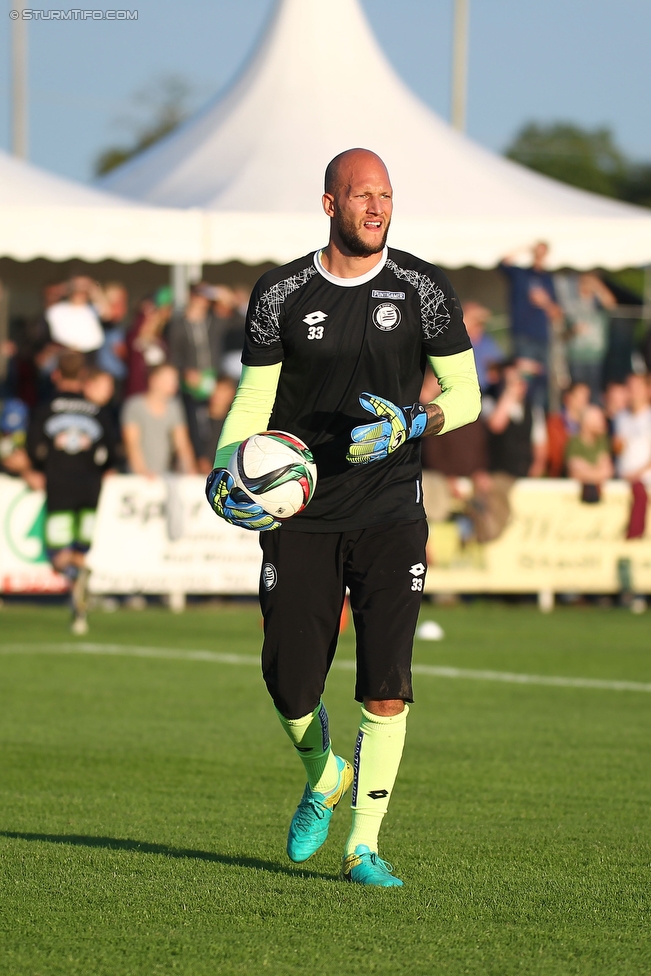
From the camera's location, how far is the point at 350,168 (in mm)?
5383

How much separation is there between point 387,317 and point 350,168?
1.72 feet

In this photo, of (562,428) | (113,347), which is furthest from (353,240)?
(562,428)

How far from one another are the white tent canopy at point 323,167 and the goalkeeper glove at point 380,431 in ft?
37.3

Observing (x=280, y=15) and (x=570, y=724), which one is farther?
(x=280, y=15)

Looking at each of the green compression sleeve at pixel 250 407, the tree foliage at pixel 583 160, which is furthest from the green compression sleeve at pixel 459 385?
the tree foliage at pixel 583 160

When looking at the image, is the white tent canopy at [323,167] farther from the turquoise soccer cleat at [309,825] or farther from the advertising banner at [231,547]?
the turquoise soccer cleat at [309,825]

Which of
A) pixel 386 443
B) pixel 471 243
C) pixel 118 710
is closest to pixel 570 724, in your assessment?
pixel 118 710

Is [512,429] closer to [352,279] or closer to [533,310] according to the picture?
[533,310]

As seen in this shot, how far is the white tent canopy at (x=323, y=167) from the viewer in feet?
55.1

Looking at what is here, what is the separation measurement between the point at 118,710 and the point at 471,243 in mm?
8599

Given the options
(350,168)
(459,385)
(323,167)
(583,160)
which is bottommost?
(459,385)

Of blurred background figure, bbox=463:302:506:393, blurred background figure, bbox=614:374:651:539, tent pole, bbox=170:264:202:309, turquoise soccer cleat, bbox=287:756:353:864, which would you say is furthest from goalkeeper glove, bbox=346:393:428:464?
tent pole, bbox=170:264:202:309

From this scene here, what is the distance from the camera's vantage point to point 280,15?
19.4 meters

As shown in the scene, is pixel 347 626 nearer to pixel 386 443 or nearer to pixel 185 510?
pixel 185 510
